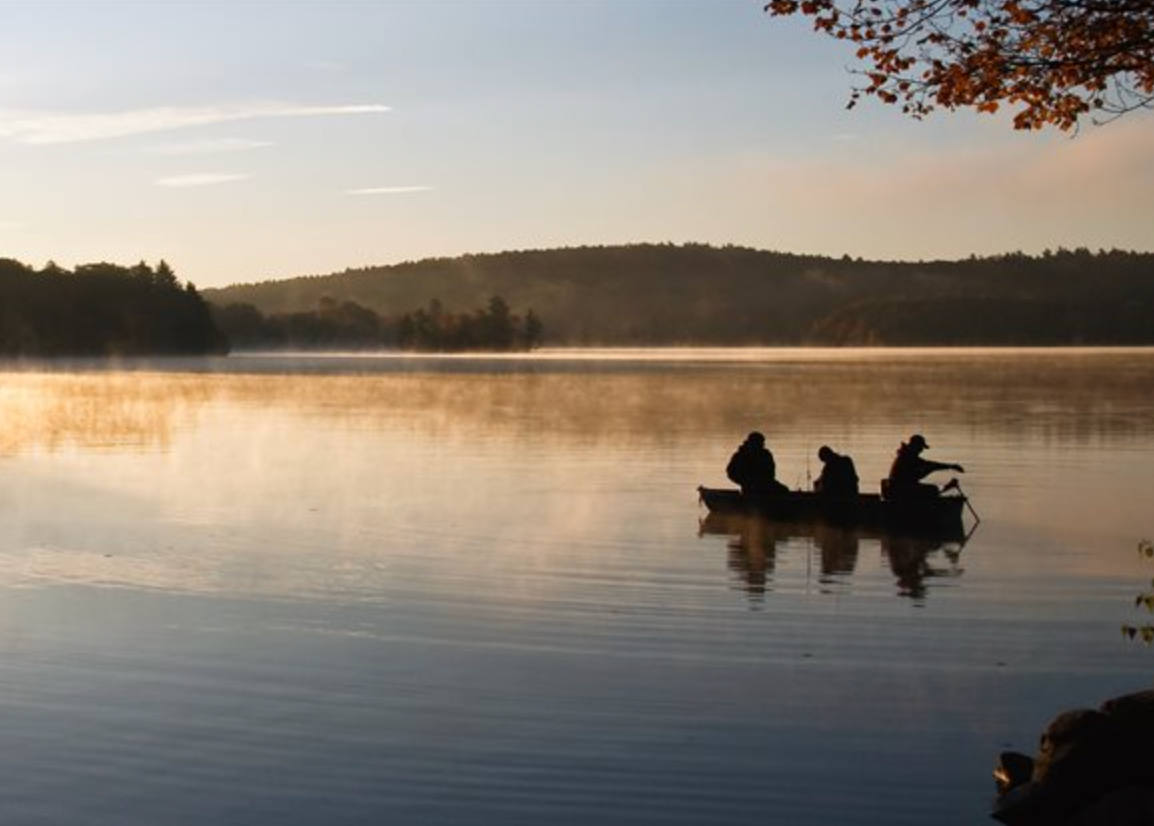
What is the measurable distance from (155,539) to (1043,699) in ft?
58.2

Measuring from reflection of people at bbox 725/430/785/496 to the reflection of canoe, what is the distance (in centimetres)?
27

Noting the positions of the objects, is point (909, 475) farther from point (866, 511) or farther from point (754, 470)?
point (754, 470)

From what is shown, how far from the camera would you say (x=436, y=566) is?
25.4m

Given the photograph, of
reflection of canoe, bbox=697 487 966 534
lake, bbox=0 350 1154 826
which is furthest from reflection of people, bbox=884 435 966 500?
lake, bbox=0 350 1154 826

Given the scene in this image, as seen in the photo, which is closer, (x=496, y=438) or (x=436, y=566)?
(x=436, y=566)

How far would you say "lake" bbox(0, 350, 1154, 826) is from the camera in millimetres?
12797

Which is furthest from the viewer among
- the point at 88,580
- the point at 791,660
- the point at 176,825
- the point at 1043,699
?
the point at 88,580

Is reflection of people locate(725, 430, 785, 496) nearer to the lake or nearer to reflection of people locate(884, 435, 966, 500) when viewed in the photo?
the lake

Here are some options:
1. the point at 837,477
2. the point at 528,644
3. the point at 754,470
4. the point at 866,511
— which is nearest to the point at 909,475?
the point at 866,511

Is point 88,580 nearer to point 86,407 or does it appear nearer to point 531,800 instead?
point 531,800

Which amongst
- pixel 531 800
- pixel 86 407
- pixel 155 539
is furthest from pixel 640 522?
pixel 86 407

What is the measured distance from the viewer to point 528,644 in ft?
61.0

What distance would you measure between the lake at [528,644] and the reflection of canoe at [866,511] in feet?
2.09

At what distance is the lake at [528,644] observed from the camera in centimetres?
1280
